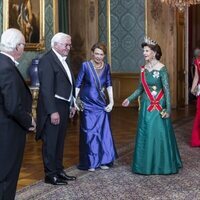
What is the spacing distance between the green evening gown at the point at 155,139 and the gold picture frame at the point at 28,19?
4268 millimetres

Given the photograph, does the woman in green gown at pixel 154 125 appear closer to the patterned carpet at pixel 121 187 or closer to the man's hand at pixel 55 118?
the patterned carpet at pixel 121 187

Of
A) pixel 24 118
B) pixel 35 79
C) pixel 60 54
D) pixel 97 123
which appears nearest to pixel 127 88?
pixel 35 79

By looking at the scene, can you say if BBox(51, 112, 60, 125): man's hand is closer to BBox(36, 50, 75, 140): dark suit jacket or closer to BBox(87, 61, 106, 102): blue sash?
BBox(36, 50, 75, 140): dark suit jacket

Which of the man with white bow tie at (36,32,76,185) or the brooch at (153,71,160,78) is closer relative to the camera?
the man with white bow tie at (36,32,76,185)

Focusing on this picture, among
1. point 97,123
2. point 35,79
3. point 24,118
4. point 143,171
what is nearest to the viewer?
point 24,118

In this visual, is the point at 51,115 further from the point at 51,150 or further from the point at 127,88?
the point at 127,88

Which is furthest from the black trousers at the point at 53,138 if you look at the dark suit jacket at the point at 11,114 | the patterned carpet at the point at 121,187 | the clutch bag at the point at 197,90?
the clutch bag at the point at 197,90

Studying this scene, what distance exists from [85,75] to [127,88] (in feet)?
23.1

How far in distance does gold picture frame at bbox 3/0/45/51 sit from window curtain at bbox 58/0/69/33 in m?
0.95

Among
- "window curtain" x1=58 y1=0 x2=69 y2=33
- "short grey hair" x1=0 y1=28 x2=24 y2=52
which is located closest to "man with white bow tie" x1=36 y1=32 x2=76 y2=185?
"short grey hair" x1=0 y1=28 x2=24 y2=52

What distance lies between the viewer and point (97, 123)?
5652 mm

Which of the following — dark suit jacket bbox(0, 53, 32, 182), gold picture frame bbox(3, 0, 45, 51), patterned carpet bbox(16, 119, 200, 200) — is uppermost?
gold picture frame bbox(3, 0, 45, 51)

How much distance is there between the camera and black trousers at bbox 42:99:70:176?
4828mm

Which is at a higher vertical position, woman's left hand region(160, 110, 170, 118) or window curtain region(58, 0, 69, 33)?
window curtain region(58, 0, 69, 33)
